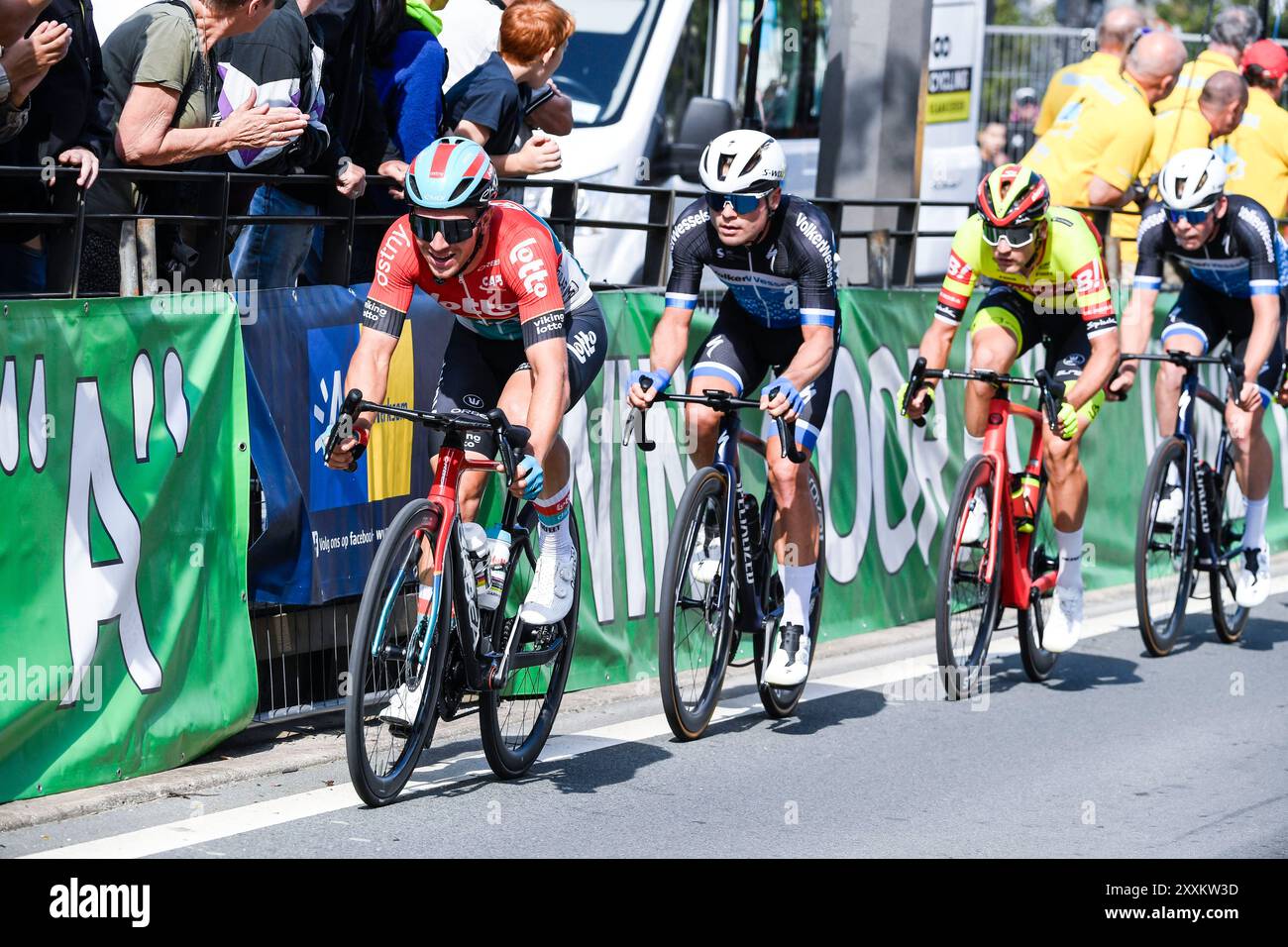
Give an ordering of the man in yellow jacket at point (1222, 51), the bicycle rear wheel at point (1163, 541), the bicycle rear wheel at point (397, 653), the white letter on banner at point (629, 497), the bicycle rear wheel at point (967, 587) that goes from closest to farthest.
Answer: the bicycle rear wheel at point (397, 653)
the bicycle rear wheel at point (967, 587)
the white letter on banner at point (629, 497)
the bicycle rear wheel at point (1163, 541)
the man in yellow jacket at point (1222, 51)

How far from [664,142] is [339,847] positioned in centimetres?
800

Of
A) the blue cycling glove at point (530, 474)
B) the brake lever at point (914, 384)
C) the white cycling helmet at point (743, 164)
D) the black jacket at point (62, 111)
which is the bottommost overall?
the brake lever at point (914, 384)

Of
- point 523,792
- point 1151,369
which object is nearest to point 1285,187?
point 1151,369

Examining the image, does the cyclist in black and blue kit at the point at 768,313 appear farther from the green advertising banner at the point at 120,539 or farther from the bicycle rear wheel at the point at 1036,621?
the green advertising banner at the point at 120,539

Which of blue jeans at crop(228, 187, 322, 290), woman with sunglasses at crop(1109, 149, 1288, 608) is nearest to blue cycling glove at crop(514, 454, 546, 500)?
blue jeans at crop(228, 187, 322, 290)

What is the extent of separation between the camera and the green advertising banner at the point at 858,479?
27.8 feet

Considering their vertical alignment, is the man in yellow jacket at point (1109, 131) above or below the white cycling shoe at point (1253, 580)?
above

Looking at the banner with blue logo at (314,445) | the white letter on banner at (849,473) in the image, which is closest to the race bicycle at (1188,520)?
the white letter on banner at (849,473)

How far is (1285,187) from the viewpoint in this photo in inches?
528

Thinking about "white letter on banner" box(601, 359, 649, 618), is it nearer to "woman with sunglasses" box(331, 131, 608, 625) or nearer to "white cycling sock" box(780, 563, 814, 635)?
"white cycling sock" box(780, 563, 814, 635)

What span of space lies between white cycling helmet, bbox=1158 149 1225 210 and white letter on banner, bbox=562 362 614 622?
10.7ft

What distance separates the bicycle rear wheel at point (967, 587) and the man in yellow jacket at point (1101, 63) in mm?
5369

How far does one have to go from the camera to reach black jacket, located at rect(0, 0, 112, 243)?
6512 millimetres

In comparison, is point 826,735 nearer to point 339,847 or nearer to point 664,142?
point 339,847
